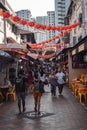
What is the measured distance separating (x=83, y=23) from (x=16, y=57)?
1114 cm

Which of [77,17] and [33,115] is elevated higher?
[77,17]

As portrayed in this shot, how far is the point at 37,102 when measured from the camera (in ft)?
48.9

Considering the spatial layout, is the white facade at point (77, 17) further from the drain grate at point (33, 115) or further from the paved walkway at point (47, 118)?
the drain grate at point (33, 115)

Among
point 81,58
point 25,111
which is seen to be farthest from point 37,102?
point 81,58

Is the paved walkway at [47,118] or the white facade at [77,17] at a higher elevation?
the white facade at [77,17]

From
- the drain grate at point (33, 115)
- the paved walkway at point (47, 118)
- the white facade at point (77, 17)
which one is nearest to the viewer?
the paved walkway at point (47, 118)

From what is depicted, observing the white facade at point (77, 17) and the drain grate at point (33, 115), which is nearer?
the drain grate at point (33, 115)

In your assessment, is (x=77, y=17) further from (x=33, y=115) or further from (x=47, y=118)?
(x=47, y=118)

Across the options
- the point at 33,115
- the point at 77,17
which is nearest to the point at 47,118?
the point at 33,115

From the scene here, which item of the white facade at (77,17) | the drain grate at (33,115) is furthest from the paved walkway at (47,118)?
the white facade at (77,17)

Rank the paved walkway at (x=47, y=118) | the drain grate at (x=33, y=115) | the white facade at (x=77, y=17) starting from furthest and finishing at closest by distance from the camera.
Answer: the white facade at (x=77, y=17)
the drain grate at (x=33, y=115)
the paved walkway at (x=47, y=118)

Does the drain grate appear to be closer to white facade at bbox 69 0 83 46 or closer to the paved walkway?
the paved walkway

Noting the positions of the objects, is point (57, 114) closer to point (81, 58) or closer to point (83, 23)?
point (81, 58)

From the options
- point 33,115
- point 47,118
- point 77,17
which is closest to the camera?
point 47,118
